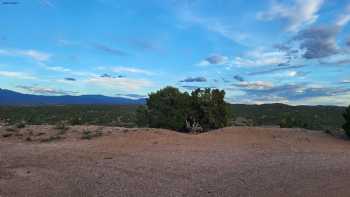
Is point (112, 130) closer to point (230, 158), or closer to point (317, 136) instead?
point (230, 158)

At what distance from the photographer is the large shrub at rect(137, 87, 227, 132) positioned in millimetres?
31078

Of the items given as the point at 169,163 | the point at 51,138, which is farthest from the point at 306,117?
the point at 169,163

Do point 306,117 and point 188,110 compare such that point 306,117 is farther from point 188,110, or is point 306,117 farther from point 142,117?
point 188,110

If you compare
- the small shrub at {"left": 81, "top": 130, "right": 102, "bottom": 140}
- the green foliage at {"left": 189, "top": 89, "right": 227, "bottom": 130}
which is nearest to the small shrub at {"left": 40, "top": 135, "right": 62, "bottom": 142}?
the small shrub at {"left": 81, "top": 130, "right": 102, "bottom": 140}

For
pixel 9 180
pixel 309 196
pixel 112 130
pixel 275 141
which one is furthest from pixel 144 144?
pixel 309 196

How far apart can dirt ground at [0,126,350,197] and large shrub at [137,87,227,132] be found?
16.9 feet

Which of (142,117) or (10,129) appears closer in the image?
(10,129)

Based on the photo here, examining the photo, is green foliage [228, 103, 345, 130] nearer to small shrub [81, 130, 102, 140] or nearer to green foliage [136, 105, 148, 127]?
green foliage [136, 105, 148, 127]

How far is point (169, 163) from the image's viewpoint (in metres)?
16.4

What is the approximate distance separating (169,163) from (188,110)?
15063 millimetres

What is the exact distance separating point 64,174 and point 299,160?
8.38m

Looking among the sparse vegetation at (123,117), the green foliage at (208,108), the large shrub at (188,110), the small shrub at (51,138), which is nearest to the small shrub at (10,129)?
the small shrub at (51,138)

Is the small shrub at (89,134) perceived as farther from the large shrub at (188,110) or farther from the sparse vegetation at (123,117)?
the sparse vegetation at (123,117)

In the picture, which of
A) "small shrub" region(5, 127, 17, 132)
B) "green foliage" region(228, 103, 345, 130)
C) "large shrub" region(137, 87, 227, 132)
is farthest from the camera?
"green foliage" region(228, 103, 345, 130)
